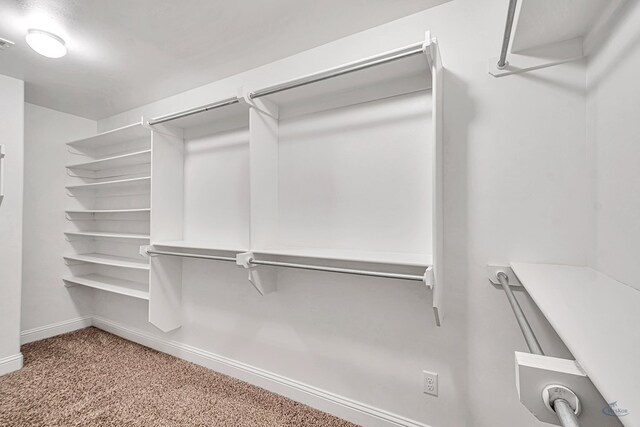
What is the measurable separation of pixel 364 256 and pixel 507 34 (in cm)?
114

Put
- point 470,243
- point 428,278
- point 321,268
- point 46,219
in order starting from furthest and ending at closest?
point 46,219 < point 321,268 < point 470,243 < point 428,278

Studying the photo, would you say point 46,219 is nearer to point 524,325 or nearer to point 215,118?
point 215,118

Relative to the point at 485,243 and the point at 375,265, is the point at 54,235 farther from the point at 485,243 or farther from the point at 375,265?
the point at 485,243

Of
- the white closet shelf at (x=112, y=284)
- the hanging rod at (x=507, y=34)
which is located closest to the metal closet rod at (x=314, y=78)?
the hanging rod at (x=507, y=34)

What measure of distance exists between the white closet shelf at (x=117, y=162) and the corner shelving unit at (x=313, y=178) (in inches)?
13.0

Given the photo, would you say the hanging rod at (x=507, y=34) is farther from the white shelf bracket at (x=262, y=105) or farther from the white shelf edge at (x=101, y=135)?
the white shelf edge at (x=101, y=135)

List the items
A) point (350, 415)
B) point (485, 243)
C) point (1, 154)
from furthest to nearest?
point (1, 154) < point (350, 415) < point (485, 243)

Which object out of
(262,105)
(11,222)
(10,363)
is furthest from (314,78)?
(10,363)

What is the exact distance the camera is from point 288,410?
1896mm

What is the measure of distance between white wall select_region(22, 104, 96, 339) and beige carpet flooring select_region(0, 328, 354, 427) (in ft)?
1.76

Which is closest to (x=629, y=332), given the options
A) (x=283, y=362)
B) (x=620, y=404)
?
(x=620, y=404)

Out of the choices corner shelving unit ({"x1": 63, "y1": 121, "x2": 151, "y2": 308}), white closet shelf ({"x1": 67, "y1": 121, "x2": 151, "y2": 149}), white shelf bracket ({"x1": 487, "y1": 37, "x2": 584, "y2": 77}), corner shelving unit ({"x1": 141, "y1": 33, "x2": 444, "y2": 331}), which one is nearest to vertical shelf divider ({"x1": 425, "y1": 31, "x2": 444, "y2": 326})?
corner shelving unit ({"x1": 141, "y1": 33, "x2": 444, "y2": 331})

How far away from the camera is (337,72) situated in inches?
61.6

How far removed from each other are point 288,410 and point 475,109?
2.12 m
